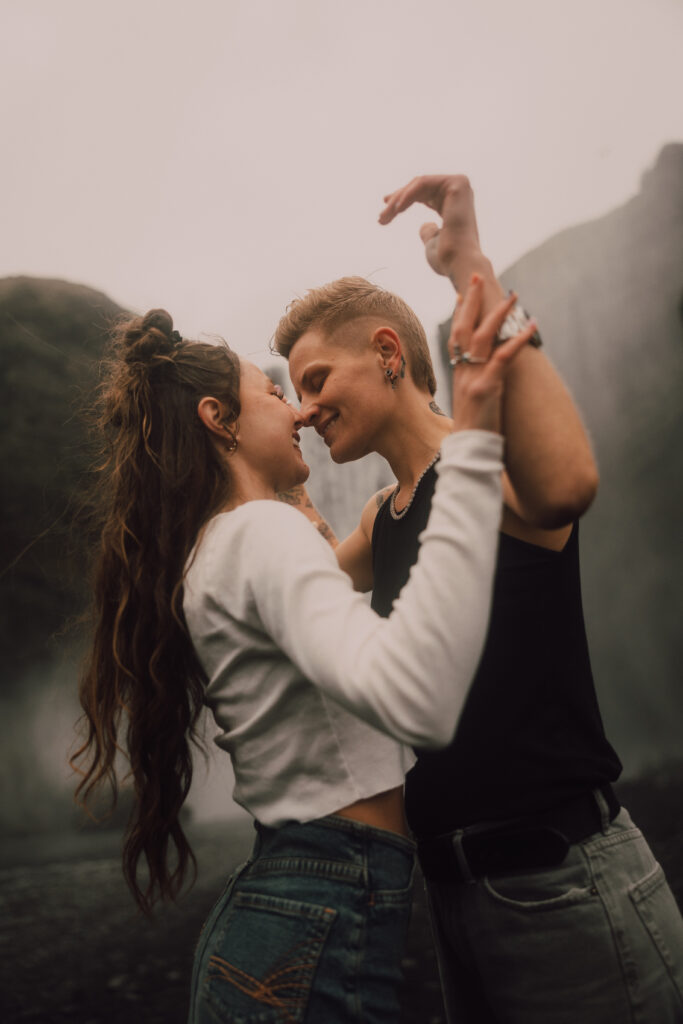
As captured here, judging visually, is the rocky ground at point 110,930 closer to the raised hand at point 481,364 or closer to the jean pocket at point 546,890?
the jean pocket at point 546,890

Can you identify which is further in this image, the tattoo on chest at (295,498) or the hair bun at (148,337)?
the tattoo on chest at (295,498)

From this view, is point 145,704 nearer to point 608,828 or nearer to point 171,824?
point 171,824

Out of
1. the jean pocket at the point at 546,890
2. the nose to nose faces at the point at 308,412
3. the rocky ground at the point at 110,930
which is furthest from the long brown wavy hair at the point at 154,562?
the rocky ground at the point at 110,930

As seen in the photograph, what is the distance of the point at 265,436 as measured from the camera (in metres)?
1.29

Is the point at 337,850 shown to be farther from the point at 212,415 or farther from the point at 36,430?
the point at 36,430

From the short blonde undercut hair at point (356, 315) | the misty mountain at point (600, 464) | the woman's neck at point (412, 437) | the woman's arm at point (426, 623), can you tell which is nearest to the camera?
the woman's arm at point (426, 623)

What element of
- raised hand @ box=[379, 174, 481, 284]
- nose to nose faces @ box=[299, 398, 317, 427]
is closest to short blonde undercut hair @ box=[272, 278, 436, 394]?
nose to nose faces @ box=[299, 398, 317, 427]

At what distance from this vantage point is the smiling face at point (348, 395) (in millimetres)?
1450

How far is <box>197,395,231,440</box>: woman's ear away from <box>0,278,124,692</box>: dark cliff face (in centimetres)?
452

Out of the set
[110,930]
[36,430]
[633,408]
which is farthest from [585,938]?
[633,408]

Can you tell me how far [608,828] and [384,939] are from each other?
0.39 m

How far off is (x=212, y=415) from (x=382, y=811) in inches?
25.7

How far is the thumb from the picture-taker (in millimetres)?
1074

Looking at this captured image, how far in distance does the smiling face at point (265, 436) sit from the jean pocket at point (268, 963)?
65cm
